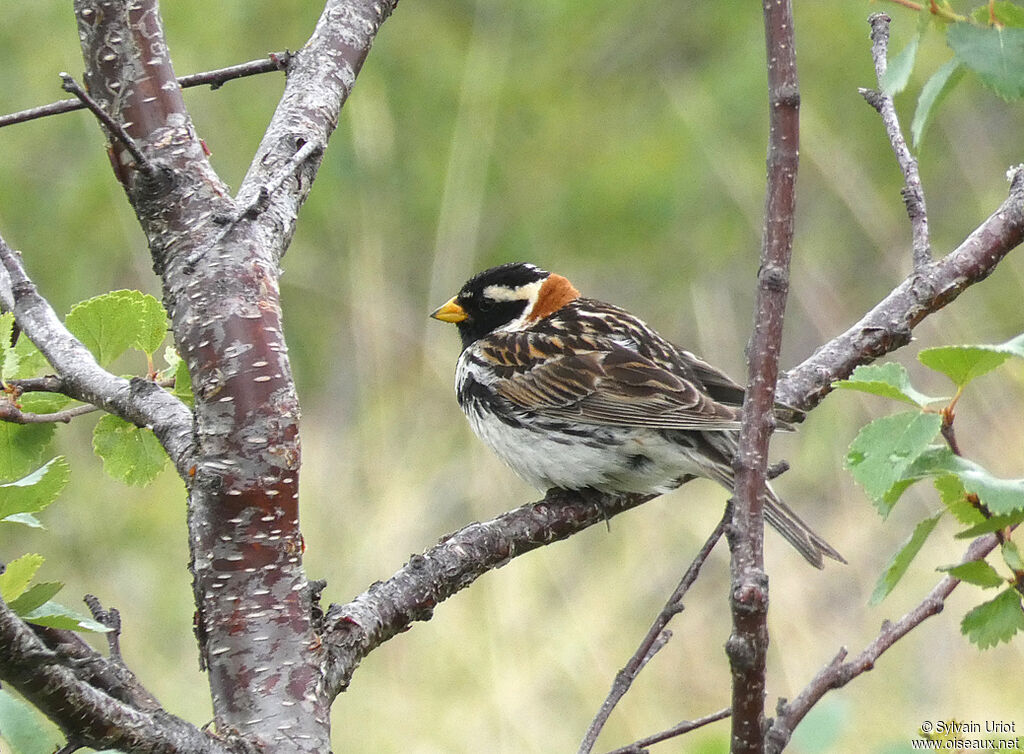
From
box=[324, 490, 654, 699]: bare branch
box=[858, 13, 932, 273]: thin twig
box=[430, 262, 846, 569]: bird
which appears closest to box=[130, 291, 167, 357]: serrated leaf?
box=[324, 490, 654, 699]: bare branch

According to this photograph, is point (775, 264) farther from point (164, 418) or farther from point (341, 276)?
point (341, 276)

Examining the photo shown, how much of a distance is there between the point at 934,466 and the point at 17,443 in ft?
4.25

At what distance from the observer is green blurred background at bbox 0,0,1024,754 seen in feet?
19.9

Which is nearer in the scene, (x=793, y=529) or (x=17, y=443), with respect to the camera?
(x=17, y=443)

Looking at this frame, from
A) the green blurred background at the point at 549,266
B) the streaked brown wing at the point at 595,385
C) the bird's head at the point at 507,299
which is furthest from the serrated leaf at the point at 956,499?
the green blurred background at the point at 549,266

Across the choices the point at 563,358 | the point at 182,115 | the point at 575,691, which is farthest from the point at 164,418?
the point at 575,691

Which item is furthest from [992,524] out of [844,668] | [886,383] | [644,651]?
[644,651]

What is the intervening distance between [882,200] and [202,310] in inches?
292

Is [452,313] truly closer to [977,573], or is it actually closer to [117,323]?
[117,323]

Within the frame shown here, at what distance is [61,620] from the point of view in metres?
1.20

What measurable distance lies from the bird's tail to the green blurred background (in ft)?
8.91

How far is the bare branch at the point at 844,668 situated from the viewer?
1.25 m

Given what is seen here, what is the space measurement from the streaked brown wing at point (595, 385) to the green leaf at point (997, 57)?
7.12 ft

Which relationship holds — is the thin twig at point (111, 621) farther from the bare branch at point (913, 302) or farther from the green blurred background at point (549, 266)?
the green blurred background at point (549, 266)
